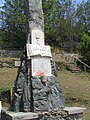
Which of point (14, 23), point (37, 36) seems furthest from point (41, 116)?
point (14, 23)

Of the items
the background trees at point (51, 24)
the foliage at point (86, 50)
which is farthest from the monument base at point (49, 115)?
the background trees at point (51, 24)

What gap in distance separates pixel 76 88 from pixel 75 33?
23495 millimetres

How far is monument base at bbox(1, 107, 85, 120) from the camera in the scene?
6823 mm

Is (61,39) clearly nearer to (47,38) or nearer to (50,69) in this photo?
(47,38)

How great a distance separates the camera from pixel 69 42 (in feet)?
122

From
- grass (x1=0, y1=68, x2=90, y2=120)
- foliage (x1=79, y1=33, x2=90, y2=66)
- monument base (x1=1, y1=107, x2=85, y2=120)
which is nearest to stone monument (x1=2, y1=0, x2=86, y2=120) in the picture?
monument base (x1=1, y1=107, x2=85, y2=120)

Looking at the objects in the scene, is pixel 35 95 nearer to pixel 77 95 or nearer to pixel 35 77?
pixel 35 77

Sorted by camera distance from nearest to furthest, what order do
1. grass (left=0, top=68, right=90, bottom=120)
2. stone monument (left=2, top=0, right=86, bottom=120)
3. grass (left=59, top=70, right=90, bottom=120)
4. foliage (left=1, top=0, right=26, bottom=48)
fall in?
stone monument (left=2, top=0, right=86, bottom=120)
grass (left=59, top=70, right=90, bottom=120)
grass (left=0, top=68, right=90, bottom=120)
foliage (left=1, top=0, right=26, bottom=48)

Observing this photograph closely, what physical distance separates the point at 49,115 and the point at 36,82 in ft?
2.96

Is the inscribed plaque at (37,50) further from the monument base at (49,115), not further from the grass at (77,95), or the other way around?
the grass at (77,95)

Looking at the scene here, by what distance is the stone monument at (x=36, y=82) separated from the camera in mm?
7219

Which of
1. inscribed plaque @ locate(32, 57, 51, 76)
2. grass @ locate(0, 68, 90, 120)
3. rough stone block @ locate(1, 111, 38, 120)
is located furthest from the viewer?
grass @ locate(0, 68, 90, 120)

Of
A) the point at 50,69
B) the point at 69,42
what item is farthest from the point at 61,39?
the point at 50,69

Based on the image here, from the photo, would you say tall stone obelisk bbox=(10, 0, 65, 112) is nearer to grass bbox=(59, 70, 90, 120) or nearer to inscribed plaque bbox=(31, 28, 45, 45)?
inscribed plaque bbox=(31, 28, 45, 45)
